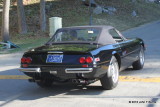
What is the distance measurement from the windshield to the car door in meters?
0.56

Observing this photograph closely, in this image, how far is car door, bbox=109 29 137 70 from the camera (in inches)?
295

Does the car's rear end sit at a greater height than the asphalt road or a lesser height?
greater

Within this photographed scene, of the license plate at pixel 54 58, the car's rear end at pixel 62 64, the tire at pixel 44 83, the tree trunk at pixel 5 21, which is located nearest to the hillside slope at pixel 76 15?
the tree trunk at pixel 5 21

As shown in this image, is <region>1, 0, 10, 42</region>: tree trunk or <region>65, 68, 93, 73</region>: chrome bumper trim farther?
<region>1, 0, 10, 42</region>: tree trunk

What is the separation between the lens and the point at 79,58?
618 centimetres

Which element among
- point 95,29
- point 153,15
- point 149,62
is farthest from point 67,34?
point 153,15

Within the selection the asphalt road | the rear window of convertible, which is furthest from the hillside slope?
the asphalt road

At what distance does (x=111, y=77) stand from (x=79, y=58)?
0.92 m

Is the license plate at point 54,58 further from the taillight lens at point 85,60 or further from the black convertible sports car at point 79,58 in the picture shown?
the taillight lens at point 85,60

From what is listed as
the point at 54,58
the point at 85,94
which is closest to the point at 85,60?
the point at 54,58

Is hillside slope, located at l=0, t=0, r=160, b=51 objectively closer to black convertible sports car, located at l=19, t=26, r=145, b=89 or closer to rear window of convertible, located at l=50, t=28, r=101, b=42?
rear window of convertible, located at l=50, t=28, r=101, b=42

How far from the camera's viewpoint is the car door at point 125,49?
7.50 meters

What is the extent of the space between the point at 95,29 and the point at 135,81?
5.26 ft

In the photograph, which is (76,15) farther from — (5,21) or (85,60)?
(85,60)
